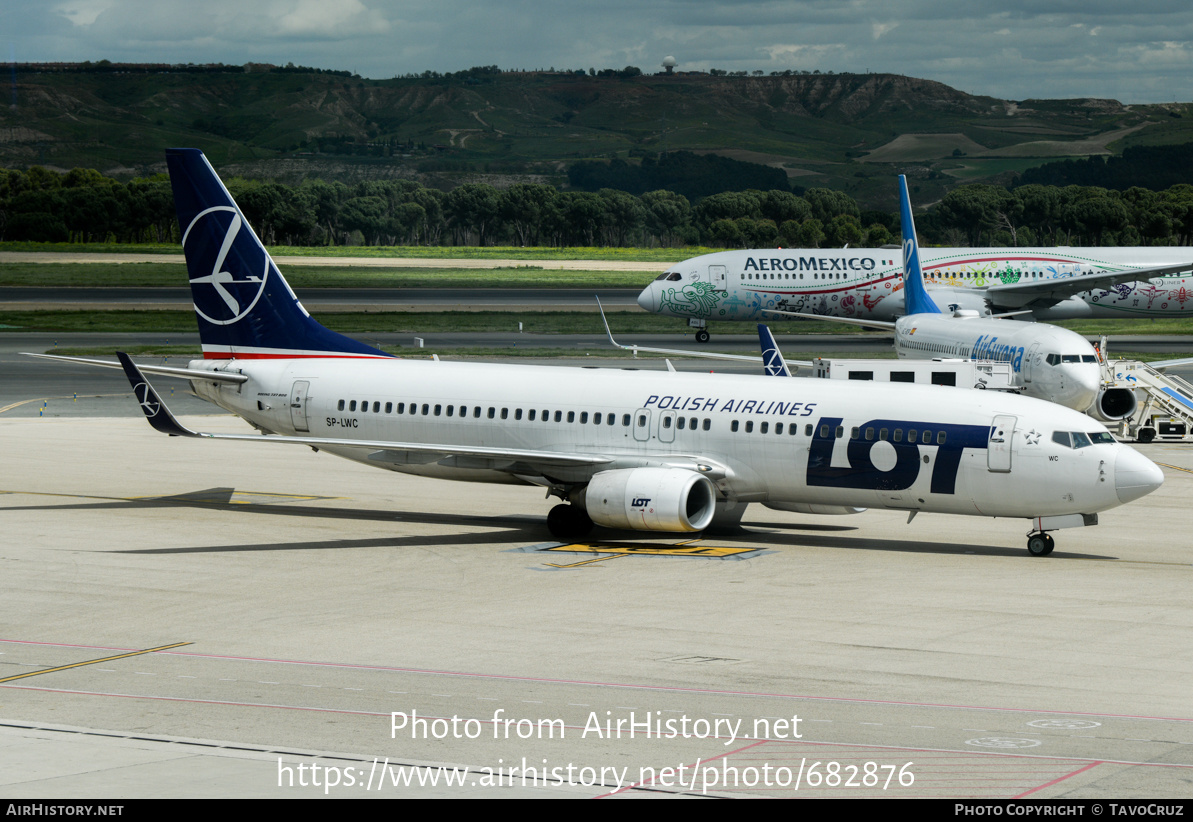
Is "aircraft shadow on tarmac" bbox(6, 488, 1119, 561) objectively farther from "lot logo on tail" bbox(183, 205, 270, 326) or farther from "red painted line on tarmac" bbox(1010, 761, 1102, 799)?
"red painted line on tarmac" bbox(1010, 761, 1102, 799)

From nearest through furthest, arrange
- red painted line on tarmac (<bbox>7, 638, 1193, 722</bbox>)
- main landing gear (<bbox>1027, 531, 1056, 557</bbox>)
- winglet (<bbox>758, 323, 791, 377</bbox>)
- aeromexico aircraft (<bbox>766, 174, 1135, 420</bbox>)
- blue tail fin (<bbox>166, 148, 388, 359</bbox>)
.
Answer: red painted line on tarmac (<bbox>7, 638, 1193, 722</bbox>)
main landing gear (<bbox>1027, 531, 1056, 557</bbox>)
blue tail fin (<bbox>166, 148, 388, 359</bbox>)
winglet (<bbox>758, 323, 791, 377</bbox>)
aeromexico aircraft (<bbox>766, 174, 1135, 420</bbox>)

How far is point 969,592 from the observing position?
26500mm

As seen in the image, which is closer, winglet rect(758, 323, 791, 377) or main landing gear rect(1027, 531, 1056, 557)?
main landing gear rect(1027, 531, 1056, 557)

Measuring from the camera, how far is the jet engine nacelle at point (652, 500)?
3077 centimetres

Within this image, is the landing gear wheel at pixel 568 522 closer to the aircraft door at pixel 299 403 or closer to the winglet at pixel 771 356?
the aircraft door at pixel 299 403

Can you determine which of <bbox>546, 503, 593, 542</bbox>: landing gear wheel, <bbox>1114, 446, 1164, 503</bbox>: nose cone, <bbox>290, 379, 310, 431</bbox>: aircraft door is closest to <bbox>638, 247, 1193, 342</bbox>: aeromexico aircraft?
<bbox>290, 379, 310, 431</bbox>: aircraft door

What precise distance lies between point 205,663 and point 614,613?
7466 millimetres

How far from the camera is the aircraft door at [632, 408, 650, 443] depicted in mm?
33425

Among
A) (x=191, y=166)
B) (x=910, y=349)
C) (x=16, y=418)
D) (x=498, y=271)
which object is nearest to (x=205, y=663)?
(x=191, y=166)

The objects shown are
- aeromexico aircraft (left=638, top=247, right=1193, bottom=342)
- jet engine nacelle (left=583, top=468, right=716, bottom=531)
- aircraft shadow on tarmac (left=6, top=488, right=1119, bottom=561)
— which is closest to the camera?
jet engine nacelle (left=583, top=468, right=716, bottom=531)

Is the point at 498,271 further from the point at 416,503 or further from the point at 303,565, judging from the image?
the point at 303,565

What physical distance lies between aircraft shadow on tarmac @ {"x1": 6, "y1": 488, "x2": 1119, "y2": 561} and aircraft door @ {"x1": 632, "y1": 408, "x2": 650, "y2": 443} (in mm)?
2560

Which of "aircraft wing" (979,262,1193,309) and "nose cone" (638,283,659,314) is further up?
"aircraft wing" (979,262,1193,309)

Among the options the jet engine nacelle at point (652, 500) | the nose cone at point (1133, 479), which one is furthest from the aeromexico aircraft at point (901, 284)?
the jet engine nacelle at point (652, 500)
